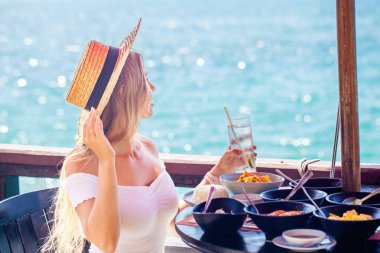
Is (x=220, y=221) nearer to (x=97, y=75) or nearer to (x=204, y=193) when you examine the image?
(x=204, y=193)

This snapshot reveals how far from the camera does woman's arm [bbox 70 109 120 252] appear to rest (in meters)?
2.13

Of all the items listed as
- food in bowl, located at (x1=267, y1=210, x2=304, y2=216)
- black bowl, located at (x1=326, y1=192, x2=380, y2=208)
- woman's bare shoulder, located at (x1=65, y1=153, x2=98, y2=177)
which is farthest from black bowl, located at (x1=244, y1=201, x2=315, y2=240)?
woman's bare shoulder, located at (x1=65, y1=153, x2=98, y2=177)

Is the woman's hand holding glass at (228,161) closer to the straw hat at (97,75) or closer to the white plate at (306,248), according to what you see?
the straw hat at (97,75)

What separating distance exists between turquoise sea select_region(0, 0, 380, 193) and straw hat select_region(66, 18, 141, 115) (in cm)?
1464

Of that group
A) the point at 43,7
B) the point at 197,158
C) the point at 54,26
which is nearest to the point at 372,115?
the point at 197,158

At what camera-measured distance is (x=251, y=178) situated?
242 cm

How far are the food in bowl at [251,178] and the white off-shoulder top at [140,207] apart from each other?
243mm

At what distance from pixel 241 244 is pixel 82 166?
25.7 inches

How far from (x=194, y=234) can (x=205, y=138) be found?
17.8 metres

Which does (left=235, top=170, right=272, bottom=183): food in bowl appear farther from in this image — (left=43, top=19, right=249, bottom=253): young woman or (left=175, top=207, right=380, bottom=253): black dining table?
(left=175, top=207, right=380, bottom=253): black dining table

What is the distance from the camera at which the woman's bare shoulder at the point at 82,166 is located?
2295 mm

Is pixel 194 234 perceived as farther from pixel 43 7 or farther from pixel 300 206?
pixel 43 7

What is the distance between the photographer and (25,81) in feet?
93.4

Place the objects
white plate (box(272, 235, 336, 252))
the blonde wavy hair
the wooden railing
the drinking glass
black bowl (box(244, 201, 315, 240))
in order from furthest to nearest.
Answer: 1. the wooden railing
2. the drinking glass
3. the blonde wavy hair
4. black bowl (box(244, 201, 315, 240))
5. white plate (box(272, 235, 336, 252))
